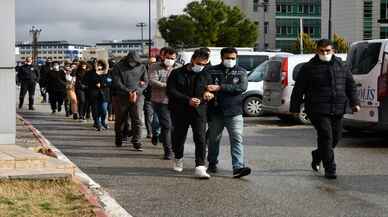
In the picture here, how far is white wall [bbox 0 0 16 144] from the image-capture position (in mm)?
10977

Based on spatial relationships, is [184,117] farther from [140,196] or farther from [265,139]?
[265,139]

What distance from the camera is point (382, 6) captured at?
113062 millimetres

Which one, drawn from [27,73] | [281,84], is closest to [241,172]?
[281,84]

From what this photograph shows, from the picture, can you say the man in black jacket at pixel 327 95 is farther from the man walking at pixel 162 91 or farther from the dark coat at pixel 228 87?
the man walking at pixel 162 91

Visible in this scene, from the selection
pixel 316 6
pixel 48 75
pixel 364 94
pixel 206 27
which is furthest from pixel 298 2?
pixel 364 94

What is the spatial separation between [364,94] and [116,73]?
4390 mm

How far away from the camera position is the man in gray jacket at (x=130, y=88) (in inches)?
488

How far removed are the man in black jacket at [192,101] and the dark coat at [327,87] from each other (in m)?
1.32

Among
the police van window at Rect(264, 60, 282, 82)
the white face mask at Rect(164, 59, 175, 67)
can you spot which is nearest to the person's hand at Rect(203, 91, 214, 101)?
the white face mask at Rect(164, 59, 175, 67)

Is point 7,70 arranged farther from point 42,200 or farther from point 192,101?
point 42,200

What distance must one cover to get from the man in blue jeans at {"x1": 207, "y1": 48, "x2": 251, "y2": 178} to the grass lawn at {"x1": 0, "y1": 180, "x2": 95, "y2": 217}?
2.29m

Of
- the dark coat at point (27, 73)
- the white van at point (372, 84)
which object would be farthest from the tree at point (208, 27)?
the white van at point (372, 84)

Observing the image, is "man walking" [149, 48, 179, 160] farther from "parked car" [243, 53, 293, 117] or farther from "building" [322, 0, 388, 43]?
"building" [322, 0, 388, 43]

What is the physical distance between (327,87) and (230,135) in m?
1.41
